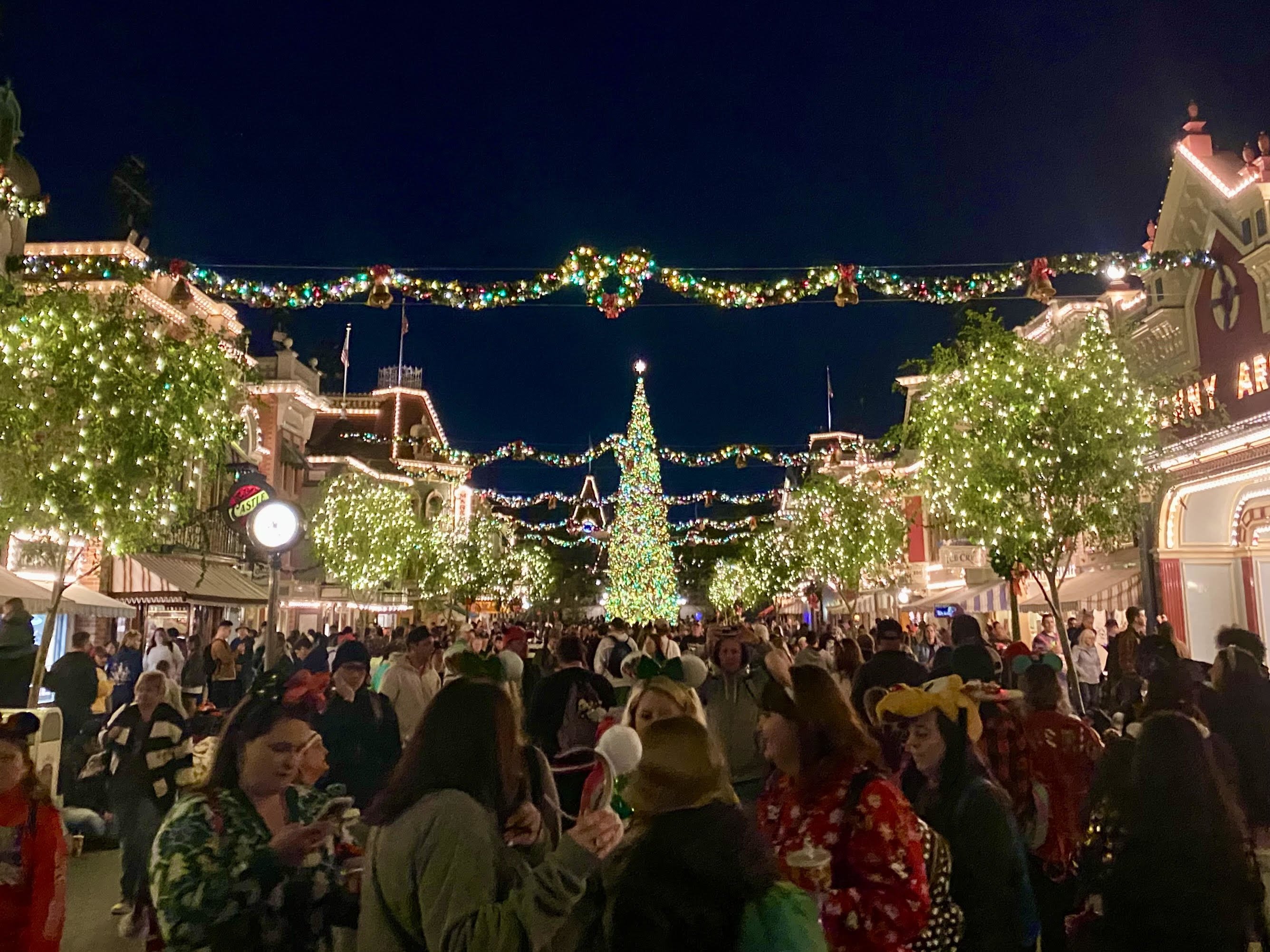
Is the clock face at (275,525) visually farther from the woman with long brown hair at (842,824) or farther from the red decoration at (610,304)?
the woman with long brown hair at (842,824)

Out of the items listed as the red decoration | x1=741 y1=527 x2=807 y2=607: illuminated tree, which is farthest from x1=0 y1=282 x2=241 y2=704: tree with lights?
x1=741 y1=527 x2=807 y2=607: illuminated tree

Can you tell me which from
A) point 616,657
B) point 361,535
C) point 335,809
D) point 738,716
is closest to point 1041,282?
point 616,657

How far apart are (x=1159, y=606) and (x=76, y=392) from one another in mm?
20069

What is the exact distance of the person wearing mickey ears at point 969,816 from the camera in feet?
11.8

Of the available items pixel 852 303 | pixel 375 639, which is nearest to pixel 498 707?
pixel 852 303

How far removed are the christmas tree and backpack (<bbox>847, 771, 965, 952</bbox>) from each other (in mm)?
36531

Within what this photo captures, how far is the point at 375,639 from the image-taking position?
63.3 ft

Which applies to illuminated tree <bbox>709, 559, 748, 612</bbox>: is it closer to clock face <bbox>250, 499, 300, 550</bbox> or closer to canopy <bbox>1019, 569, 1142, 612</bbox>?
canopy <bbox>1019, 569, 1142, 612</bbox>

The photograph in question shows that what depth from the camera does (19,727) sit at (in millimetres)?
4105

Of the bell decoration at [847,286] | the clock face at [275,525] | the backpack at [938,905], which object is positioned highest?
the bell decoration at [847,286]

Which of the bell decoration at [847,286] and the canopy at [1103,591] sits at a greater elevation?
the bell decoration at [847,286]

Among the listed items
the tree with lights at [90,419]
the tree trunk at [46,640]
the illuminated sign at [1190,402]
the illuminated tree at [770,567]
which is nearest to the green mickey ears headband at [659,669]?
the tree trunk at [46,640]

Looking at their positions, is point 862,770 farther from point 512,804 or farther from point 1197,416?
point 1197,416

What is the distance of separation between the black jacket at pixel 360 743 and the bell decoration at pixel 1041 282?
440 inches
